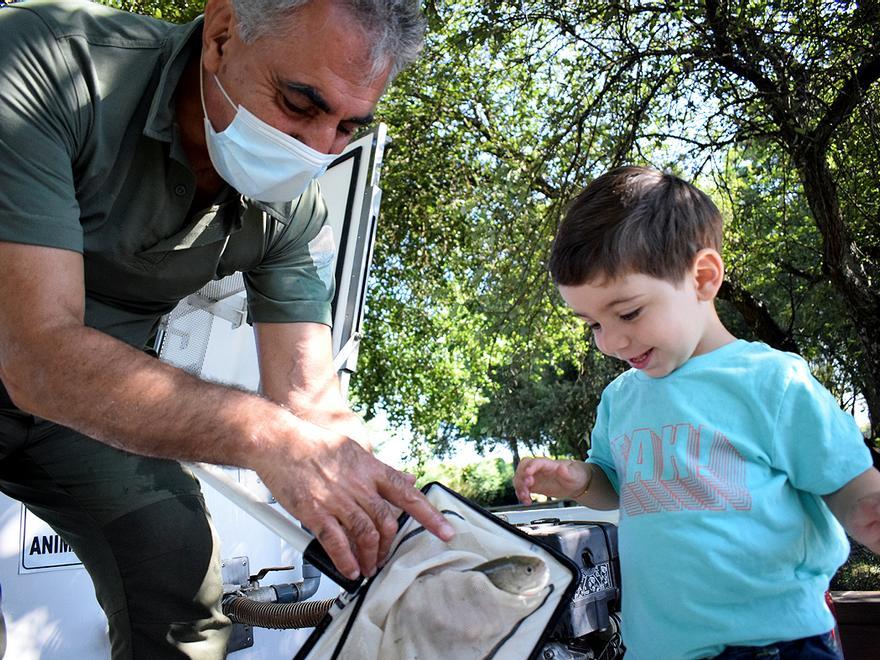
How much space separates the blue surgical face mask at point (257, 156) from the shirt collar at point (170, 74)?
8cm

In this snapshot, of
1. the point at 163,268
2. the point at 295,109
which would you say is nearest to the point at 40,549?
the point at 163,268

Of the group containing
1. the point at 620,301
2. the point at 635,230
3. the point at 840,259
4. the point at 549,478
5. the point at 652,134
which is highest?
the point at 652,134

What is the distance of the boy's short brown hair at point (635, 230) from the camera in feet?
6.12

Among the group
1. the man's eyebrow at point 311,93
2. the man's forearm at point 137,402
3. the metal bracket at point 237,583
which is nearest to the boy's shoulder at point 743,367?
the man's forearm at point 137,402

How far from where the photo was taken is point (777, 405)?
1678 mm

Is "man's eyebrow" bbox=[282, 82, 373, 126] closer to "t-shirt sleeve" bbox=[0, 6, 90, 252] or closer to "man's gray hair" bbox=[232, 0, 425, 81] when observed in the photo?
"man's gray hair" bbox=[232, 0, 425, 81]

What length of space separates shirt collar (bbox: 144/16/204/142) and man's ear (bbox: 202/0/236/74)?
0.18 ft

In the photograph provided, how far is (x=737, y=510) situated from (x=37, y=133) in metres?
1.56

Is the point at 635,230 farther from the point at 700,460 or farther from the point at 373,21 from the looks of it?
the point at 373,21

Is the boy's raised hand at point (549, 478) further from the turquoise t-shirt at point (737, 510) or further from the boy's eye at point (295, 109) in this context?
the boy's eye at point (295, 109)

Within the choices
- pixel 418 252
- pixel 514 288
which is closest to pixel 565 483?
pixel 514 288

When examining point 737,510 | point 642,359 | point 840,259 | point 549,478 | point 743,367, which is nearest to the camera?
point 737,510

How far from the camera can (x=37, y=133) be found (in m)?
1.68

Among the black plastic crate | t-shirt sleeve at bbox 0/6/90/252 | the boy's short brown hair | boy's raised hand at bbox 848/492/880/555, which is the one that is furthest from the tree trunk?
t-shirt sleeve at bbox 0/6/90/252
